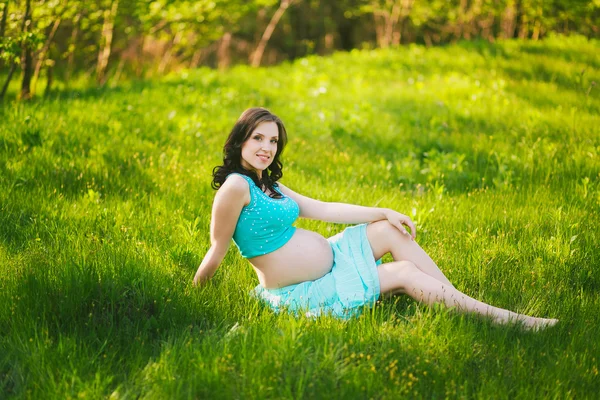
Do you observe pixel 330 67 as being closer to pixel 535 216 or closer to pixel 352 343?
pixel 535 216

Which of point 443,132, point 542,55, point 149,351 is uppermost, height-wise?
point 542,55

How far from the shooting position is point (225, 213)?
3.15 meters

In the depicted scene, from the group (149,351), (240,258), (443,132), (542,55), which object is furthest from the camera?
(542,55)

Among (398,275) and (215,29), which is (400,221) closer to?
(398,275)

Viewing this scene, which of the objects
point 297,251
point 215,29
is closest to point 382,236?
point 297,251

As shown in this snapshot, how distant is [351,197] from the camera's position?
5027 millimetres

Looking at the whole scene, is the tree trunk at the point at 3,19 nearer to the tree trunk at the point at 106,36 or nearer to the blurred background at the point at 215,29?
the blurred background at the point at 215,29

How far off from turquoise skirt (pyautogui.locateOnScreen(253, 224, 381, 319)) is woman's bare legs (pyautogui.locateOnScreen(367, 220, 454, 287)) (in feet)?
0.27

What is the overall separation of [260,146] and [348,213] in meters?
0.67

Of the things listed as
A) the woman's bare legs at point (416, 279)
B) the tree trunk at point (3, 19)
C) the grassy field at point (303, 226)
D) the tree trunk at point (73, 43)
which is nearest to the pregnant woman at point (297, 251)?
the woman's bare legs at point (416, 279)

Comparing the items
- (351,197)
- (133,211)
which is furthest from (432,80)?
(133,211)

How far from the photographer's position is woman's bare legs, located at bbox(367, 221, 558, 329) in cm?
309

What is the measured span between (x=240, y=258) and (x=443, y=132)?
12.8 ft

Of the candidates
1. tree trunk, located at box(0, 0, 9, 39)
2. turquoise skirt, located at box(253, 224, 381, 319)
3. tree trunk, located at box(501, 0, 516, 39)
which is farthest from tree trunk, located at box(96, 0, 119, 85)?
tree trunk, located at box(501, 0, 516, 39)
